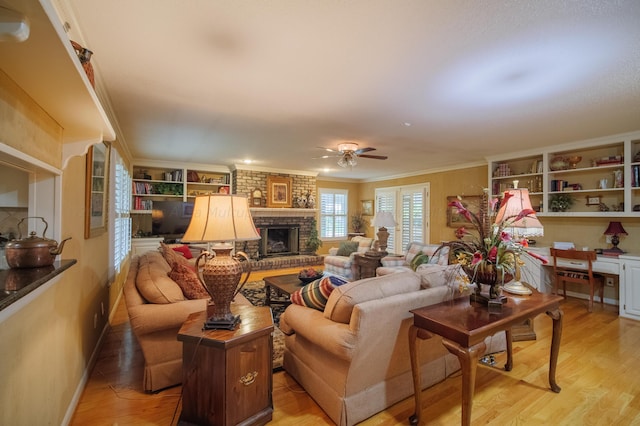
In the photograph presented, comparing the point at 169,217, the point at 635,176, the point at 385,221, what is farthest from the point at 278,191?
the point at 635,176

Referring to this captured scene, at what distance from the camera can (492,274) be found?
1.84m

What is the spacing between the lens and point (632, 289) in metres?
3.71

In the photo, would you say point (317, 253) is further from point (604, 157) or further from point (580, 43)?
point (580, 43)

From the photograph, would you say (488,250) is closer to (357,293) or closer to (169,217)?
(357,293)

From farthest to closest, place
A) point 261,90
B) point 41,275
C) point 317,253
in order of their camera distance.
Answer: point 317,253 → point 261,90 → point 41,275

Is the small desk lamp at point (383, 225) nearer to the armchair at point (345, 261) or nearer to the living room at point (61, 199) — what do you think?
the armchair at point (345, 261)

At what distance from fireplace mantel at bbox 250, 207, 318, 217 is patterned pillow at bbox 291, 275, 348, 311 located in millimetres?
4628

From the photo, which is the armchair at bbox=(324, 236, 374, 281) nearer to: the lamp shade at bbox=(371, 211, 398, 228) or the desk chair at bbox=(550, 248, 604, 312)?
the lamp shade at bbox=(371, 211, 398, 228)

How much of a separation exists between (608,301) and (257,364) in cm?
555

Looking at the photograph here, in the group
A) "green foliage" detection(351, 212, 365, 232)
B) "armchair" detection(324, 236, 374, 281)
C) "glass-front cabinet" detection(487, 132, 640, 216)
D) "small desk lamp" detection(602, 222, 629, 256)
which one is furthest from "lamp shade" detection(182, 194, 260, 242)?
"green foliage" detection(351, 212, 365, 232)

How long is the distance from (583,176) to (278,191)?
19.3 feet

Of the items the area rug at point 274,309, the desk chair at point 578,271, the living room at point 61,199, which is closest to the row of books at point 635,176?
the living room at point 61,199

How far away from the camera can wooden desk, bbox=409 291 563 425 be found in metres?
1.47

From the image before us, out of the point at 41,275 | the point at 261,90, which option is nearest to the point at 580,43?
the point at 261,90
